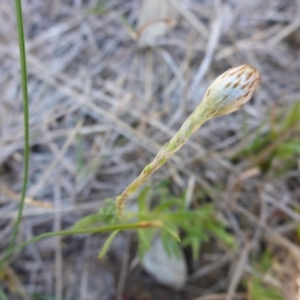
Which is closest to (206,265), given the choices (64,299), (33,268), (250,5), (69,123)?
(64,299)

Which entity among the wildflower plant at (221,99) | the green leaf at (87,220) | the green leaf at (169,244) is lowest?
the green leaf at (169,244)

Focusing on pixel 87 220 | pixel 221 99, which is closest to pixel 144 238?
pixel 87 220

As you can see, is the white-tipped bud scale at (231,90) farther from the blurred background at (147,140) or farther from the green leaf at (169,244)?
the blurred background at (147,140)

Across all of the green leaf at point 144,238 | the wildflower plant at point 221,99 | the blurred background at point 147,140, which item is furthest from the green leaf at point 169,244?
the wildflower plant at point 221,99

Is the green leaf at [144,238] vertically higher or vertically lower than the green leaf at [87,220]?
lower

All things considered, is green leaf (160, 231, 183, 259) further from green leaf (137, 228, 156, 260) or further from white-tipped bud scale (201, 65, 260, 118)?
white-tipped bud scale (201, 65, 260, 118)

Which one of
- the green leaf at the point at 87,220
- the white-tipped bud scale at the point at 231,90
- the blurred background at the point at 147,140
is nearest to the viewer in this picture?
the white-tipped bud scale at the point at 231,90

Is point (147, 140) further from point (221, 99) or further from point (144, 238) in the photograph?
point (221, 99)
